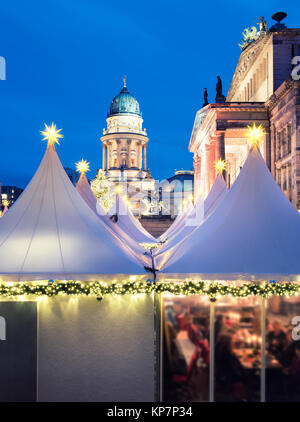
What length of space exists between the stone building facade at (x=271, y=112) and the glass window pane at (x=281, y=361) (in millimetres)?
19657

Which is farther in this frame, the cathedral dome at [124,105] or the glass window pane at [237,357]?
the cathedral dome at [124,105]

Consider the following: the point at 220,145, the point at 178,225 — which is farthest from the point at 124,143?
the point at 178,225

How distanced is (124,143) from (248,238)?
315 ft

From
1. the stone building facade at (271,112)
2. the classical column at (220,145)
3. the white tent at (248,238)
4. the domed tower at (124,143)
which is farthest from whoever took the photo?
the domed tower at (124,143)

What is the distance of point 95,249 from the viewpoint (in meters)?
8.04

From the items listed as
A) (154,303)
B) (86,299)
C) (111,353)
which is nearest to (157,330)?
(154,303)

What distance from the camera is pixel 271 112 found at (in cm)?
3103

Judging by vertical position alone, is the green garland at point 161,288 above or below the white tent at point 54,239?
below

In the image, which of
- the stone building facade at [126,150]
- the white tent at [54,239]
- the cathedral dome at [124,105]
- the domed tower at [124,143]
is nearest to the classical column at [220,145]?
the white tent at [54,239]

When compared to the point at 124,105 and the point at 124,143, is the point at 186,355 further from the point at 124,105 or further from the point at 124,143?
the point at 124,105

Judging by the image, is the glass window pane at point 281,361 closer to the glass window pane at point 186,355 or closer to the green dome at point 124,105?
the glass window pane at point 186,355

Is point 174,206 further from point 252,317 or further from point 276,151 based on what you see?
point 252,317

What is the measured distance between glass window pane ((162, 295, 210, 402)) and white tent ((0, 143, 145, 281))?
4.40 ft

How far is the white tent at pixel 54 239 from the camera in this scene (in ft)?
24.6
